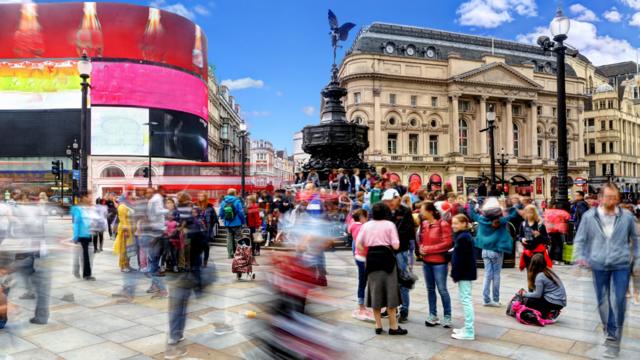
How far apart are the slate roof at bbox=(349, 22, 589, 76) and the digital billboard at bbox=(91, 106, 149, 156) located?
3100 cm

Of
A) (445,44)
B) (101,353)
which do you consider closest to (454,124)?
(445,44)

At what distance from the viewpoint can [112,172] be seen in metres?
59.0

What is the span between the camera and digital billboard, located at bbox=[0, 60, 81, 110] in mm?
58469

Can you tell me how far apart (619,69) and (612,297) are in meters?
129

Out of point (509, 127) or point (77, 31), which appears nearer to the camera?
point (77, 31)

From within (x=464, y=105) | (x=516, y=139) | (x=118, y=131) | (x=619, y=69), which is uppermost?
(x=619, y=69)

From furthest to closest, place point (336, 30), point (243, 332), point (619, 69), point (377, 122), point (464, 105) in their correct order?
point (619, 69) → point (464, 105) → point (377, 122) → point (336, 30) → point (243, 332)

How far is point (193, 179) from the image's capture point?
117ft

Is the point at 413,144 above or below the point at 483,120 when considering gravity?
below

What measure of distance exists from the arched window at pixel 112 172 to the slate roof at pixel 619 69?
365ft

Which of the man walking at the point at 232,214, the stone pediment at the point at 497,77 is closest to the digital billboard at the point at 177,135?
the stone pediment at the point at 497,77

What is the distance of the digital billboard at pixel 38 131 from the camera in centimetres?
5753

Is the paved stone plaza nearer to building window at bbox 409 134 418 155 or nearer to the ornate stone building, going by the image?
the ornate stone building

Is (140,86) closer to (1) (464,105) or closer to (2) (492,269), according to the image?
(1) (464,105)
